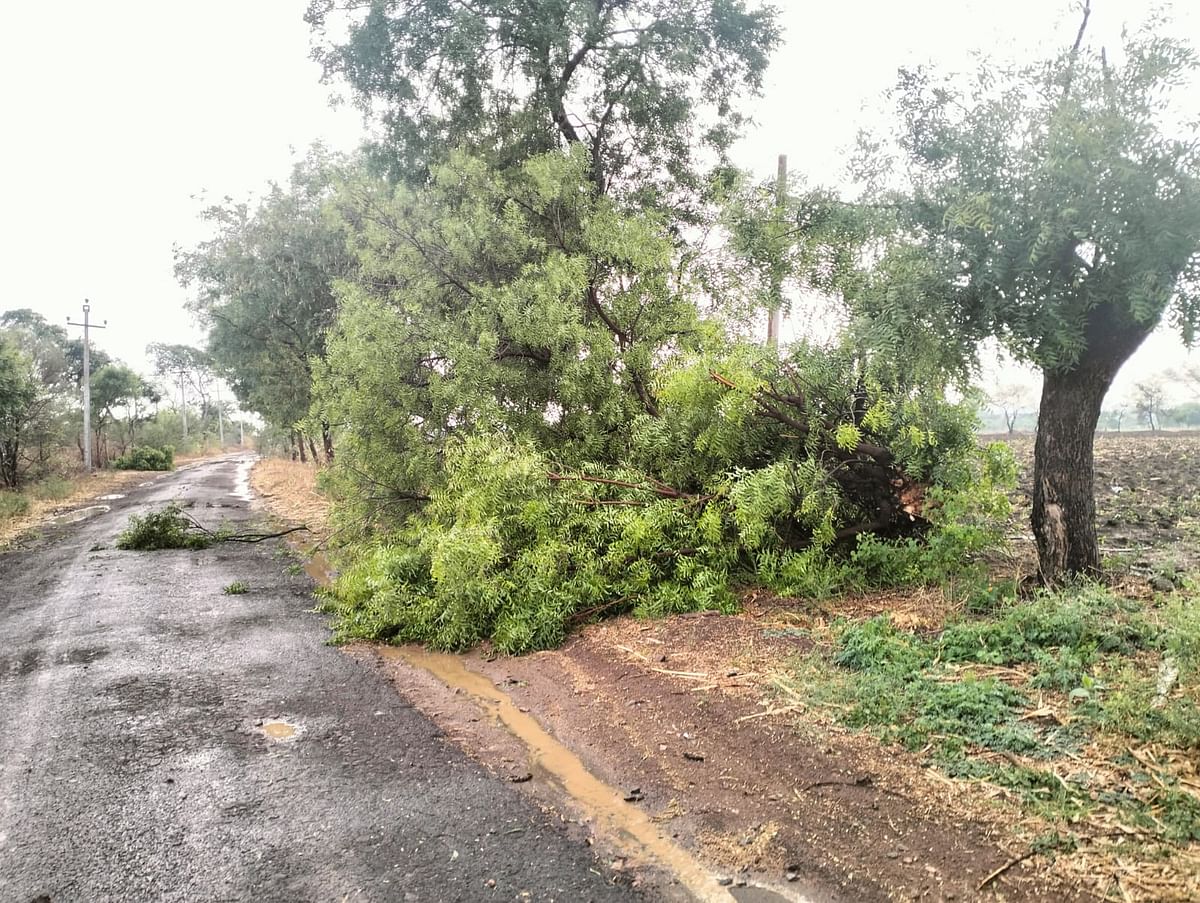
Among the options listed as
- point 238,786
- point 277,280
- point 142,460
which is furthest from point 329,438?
point 142,460

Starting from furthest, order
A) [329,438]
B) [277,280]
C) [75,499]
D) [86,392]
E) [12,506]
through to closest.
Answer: [86,392], [75,499], [329,438], [277,280], [12,506]

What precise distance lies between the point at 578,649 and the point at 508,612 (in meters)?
0.79

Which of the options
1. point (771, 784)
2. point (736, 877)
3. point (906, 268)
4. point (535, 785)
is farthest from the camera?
point (906, 268)

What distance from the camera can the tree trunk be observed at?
5.98m

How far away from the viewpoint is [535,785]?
13.1ft

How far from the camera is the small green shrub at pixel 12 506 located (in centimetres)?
1772

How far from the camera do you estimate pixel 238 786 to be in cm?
403

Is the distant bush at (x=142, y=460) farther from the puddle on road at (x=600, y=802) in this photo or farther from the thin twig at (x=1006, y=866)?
the thin twig at (x=1006, y=866)

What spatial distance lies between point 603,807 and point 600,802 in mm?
57

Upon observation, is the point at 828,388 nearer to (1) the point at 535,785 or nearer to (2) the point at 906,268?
(2) the point at 906,268

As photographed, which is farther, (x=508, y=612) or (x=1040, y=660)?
(x=508, y=612)

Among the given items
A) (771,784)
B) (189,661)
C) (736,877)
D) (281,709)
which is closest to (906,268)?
(771,784)

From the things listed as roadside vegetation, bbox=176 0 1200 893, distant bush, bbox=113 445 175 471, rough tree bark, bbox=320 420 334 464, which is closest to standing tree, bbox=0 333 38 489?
rough tree bark, bbox=320 420 334 464

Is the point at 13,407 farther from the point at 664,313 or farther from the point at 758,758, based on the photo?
the point at 758,758
